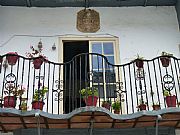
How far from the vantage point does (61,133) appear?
8.32 meters

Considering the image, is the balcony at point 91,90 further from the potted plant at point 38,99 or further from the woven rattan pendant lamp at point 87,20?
the woven rattan pendant lamp at point 87,20

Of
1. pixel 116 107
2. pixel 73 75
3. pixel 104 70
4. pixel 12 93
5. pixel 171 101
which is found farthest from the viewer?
pixel 73 75

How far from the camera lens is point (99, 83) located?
907 cm

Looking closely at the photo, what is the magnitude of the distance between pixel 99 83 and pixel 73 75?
0.96 m

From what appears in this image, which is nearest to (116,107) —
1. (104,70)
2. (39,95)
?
(104,70)

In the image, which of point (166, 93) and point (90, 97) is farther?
point (166, 93)

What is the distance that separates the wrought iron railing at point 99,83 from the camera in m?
8.84

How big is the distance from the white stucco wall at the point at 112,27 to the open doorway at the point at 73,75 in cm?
41

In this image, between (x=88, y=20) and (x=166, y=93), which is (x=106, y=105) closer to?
(x=166, y=93)

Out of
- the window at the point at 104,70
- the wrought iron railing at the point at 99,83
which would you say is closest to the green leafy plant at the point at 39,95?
the wrought iron railing at the point at 99,83

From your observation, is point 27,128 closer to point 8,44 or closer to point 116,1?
point 8,44

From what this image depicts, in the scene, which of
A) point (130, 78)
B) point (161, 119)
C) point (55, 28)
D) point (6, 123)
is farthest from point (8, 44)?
point (161, 119)

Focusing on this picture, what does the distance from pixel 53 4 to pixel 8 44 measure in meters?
1.81

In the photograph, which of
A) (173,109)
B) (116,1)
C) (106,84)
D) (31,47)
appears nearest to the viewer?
(173,109)
